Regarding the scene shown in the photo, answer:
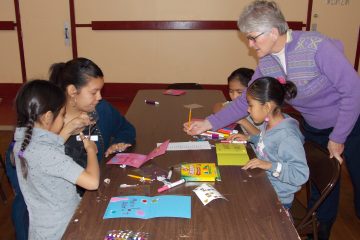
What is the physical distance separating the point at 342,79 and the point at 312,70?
147 millimetres

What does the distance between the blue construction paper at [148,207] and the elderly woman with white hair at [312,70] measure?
77 centimetres

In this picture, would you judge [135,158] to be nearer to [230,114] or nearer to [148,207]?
[148,207]

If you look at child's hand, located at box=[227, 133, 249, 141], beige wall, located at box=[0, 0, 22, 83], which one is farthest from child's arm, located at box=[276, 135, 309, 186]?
beige wall, located at box=[0, 0, 22, 83]

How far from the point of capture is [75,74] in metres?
1.75

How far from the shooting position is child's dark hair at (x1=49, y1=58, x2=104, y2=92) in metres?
1.75

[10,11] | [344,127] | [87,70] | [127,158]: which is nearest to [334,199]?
[344,127]

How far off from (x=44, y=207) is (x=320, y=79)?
1.41 meters

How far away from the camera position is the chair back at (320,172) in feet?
4.95

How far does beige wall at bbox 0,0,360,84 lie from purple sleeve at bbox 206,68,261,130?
3.21 m

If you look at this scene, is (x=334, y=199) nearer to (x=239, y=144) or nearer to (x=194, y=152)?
(x=239, y=144)

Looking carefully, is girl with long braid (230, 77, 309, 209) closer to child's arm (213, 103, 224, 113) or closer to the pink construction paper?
the pink construction paper

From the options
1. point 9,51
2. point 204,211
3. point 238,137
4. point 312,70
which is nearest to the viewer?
point 204,211

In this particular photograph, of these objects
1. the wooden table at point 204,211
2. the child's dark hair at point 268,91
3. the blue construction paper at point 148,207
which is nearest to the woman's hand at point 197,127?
the wooden table at point 204,211

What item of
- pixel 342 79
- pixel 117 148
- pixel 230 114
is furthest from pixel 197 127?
pixel 342 79
